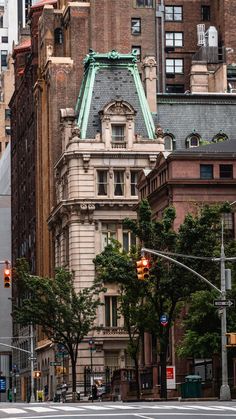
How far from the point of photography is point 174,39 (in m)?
136

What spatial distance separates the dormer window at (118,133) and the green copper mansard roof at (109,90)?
155cm

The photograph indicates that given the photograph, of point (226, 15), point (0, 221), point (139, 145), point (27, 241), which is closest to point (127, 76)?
point (139, 145)

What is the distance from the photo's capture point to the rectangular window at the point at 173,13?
134375 mm

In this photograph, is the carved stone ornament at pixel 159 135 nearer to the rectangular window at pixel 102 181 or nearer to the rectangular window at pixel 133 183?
the rectangular window at pixel 133 183

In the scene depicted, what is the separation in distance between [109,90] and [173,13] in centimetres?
1999

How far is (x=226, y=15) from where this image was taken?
131500 millimetres

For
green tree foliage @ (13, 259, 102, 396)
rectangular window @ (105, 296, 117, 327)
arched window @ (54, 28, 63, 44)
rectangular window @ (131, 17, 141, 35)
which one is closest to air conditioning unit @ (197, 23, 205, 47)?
rectangular window @ (131, 17, 141, 35)

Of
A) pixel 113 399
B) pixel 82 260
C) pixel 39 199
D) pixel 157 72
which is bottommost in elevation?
pixel 113 399

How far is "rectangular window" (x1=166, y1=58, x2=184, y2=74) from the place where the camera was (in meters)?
136

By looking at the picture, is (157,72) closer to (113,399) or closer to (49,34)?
(49,34)

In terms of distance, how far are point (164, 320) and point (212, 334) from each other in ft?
15.5

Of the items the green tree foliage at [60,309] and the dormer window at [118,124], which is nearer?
the green tree foliage at [60,309]

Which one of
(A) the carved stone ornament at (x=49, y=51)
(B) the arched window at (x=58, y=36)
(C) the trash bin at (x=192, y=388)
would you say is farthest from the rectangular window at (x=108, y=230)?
(C) the trash bin at (x=192, y=388)

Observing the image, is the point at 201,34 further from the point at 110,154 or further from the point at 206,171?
the point at 206,171
